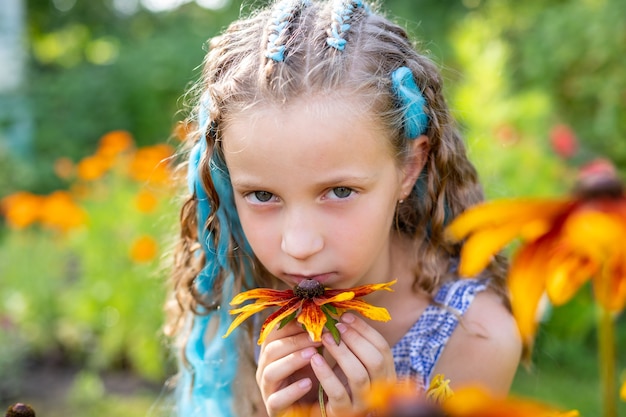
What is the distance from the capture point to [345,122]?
1572 mm

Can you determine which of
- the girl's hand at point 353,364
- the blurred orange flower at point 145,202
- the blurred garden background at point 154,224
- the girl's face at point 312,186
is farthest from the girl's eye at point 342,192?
the blurred orange flower at point 145,202

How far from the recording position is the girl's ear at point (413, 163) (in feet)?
5.96

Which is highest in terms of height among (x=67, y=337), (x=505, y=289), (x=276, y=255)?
(x=276, y=255)

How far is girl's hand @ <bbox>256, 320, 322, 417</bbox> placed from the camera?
5.15 feet

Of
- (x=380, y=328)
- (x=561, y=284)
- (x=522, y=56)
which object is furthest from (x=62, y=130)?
(x=561, y=284)

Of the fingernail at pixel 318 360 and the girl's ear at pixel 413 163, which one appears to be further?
the girl's ear at pixel 413 163

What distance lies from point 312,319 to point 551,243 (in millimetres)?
639

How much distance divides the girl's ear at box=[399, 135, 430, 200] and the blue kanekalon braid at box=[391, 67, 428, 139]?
3cm

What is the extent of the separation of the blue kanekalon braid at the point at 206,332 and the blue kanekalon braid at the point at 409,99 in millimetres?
431

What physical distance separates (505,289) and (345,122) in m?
0.77

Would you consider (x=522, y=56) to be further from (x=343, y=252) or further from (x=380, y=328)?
(x=343, y=252)

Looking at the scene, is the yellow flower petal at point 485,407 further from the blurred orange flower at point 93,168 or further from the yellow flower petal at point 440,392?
the blurred orange flower at point 93,168

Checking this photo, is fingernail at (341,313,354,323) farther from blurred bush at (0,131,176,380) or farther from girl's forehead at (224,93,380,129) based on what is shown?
blurred bush at (0,131,176,380)

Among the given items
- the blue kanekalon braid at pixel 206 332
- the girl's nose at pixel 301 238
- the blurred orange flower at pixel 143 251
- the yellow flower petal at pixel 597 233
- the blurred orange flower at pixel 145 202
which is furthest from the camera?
the blurred orange flower at pixel 145 202
